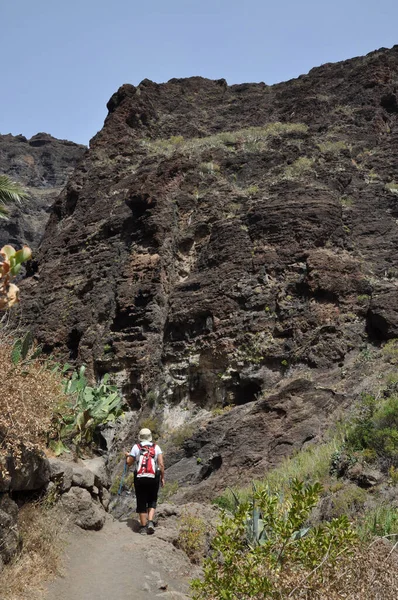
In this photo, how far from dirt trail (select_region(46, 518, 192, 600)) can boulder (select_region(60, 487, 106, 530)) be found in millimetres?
125

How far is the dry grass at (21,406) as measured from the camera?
A: 5.71 metres

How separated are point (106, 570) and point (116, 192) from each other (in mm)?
21708

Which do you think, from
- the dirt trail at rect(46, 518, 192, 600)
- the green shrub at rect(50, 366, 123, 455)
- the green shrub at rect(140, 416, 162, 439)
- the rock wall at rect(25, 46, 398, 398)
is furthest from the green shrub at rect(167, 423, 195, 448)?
the dirt trail at rect(46, 518, 192, 600)

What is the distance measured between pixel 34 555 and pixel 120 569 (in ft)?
4.24

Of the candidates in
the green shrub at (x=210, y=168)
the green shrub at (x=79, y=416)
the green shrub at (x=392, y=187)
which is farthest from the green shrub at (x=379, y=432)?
the green shrub at (x=210, y=168)

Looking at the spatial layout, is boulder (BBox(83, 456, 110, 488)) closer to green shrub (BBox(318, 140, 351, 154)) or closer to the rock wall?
the rock wall

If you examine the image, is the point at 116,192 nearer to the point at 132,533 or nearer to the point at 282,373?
the point at 282,373

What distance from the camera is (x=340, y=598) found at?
349cm

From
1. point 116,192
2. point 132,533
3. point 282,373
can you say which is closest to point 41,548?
point 132,533

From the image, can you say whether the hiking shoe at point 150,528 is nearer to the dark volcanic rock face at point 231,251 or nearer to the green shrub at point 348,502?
the green shrub at point 348,502

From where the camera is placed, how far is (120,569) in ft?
21.6

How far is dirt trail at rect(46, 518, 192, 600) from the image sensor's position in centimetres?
582

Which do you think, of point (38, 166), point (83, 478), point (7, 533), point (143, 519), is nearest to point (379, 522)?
point (143, 519)

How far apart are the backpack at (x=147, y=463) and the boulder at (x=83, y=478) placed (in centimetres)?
85
